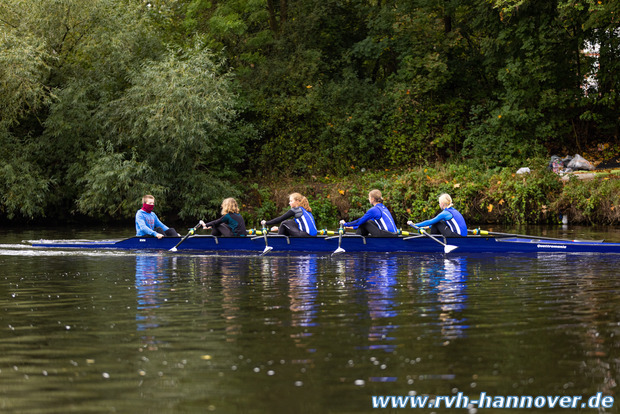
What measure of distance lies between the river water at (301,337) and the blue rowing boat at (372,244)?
1800mm

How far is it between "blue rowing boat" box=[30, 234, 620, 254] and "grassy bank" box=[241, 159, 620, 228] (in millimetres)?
9526

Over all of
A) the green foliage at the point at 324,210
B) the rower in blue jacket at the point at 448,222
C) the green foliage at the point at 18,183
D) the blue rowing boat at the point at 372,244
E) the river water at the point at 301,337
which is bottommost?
the river water at the point at 301,337

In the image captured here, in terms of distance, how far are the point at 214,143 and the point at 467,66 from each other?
11483mm

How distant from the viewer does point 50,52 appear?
1126 inches

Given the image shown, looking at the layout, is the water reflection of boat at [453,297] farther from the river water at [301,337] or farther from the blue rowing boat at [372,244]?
the blue rowing boat at [372,244]

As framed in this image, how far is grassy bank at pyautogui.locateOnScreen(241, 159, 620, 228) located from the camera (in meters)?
25.0

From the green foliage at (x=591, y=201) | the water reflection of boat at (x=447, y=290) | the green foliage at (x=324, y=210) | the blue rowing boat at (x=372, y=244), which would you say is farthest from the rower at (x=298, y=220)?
the green foliage at (x=324, y=210)

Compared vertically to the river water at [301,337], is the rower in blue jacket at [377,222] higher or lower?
higher

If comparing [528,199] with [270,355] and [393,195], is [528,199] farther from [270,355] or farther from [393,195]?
[270,355]

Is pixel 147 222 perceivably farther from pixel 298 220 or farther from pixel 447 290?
pixel 447 290

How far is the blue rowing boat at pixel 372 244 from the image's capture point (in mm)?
15422

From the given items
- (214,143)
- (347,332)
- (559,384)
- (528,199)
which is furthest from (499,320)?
(214,143)

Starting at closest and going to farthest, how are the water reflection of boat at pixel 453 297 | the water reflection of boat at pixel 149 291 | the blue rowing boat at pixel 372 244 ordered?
the water reflection of boat at pixel 453 297 < the water reflection of boat at pixel 149 291 < the blue rowing boat at pixel 372 244

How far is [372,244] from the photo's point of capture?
16453 millimetres
